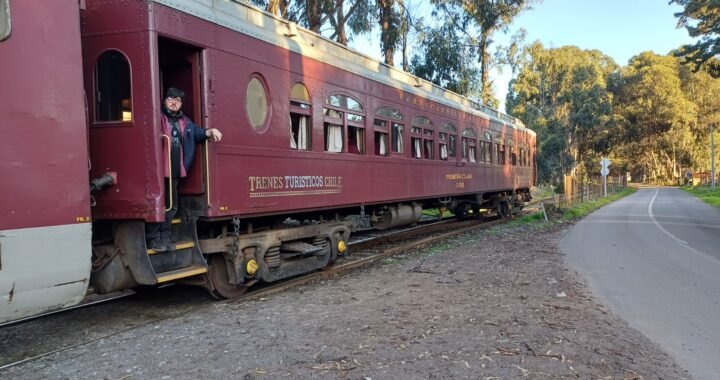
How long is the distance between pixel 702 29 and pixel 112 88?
20.1 m

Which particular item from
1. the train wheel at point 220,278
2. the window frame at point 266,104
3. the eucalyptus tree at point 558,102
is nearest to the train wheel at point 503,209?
the eucalyptus tree at point 558,102

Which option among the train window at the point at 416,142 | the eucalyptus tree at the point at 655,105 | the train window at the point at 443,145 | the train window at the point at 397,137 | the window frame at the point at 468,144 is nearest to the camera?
the train window at the point at 397,137

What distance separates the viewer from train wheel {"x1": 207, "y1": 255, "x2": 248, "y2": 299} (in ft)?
21.7

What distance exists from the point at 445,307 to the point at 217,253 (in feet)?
9.35

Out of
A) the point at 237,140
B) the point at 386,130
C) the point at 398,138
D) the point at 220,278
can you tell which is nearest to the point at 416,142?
the point at 398,138

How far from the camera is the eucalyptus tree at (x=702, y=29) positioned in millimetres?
17188

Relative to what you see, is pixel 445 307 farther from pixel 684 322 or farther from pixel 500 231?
pixel 500 231

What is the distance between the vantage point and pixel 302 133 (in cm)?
781

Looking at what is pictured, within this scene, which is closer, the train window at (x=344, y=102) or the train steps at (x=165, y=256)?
the train steps at (x=165, y=256)

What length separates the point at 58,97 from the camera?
454cm

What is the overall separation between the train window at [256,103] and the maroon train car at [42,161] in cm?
226

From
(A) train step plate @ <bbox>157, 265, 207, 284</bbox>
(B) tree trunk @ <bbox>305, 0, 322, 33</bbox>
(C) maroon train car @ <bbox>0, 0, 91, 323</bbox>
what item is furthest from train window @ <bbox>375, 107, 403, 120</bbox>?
(B) tree trunk @ <bbox>305, 0, 322, 33</bbox>

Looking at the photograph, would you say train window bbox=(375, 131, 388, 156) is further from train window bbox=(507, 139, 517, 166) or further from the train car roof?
train window bbox=(507, 139, 517, 166)

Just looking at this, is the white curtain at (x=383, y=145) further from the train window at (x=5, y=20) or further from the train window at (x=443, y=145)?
the train window at (x=5, y=20)
